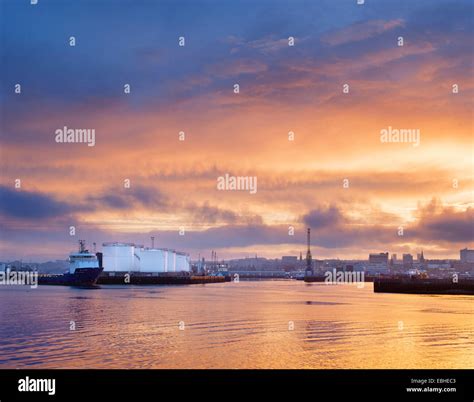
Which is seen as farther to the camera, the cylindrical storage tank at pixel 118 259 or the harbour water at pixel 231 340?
the cylindrical storage tank at pixel 118 259

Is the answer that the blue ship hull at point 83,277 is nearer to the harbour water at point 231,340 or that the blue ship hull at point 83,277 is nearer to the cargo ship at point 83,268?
the cargo ship at point 83,268

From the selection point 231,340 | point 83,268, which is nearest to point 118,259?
point 83,268

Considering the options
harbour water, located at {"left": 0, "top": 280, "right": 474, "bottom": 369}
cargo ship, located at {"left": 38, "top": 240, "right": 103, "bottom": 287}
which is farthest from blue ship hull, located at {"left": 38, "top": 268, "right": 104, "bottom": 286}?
harbour water, located at {"left": 0, "top": 280, "right": 474, "bottom": 369}

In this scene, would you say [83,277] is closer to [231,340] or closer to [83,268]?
[83,268]

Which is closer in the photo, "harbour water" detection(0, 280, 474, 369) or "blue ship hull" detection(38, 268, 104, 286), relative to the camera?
"harbour water" detection(0, 280, 474, 369)

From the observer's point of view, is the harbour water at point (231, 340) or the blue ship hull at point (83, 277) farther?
the blue ship hull at point (83, 277)

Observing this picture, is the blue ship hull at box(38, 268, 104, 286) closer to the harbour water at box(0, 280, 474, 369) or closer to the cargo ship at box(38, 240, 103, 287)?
the cargo ship at box(38, 240, 103, 287)

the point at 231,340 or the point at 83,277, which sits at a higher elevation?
the point at 231,340

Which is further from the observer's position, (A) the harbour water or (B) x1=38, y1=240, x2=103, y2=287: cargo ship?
(B) x1=38, y1=240, x2=103, y2=287: cargo ship

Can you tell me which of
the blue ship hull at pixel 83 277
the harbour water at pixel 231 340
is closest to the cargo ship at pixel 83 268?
the blue ship hull at pixel 83 277

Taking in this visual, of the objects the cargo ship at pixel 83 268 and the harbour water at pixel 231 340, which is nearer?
the harbour water at pixel 231 340

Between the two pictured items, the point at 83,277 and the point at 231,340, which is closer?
the point at 231,340
